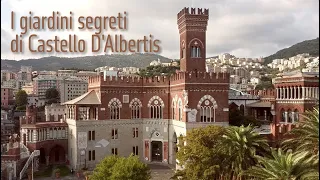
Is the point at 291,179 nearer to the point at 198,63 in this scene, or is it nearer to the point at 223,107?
the point at 223,107

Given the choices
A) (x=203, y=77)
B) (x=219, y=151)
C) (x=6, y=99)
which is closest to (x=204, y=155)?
(x=219, y=151)

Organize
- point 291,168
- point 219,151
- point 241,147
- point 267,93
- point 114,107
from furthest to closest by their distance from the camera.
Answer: point 267,93, point 114,107, point 219,151, point 241,147, point 291,168

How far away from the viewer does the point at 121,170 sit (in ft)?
91.0

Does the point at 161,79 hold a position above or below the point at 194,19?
below

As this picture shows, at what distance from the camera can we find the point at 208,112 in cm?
4038

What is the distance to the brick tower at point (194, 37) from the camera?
141ft

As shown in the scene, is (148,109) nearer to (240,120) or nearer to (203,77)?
(203,77)

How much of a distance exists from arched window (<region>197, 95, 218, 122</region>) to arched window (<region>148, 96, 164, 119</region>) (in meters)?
6.66

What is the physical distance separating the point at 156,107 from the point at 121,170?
18581 millimetres

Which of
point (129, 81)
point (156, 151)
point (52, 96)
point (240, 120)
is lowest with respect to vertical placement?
point (156, 151)

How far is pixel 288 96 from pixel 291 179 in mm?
26601

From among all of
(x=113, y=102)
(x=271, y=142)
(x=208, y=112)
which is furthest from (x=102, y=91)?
(x=271, y=142)

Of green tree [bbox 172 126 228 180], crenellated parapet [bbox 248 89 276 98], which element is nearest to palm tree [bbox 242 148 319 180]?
green tree [bbox 172 126 228 180]

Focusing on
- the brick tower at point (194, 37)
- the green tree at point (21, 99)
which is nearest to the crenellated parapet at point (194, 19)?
the brick tower at point (194, 37)
